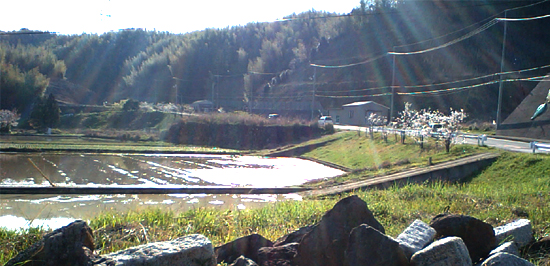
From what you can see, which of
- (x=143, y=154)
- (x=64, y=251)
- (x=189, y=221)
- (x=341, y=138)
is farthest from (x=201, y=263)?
(x=341, y=138)

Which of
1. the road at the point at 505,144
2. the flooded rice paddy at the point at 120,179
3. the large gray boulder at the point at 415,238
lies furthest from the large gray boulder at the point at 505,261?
the road at the point at 505,144

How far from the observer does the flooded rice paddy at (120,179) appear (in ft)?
36.4

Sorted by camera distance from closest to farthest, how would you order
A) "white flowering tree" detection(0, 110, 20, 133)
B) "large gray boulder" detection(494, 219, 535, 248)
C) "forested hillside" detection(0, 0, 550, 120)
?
"large gray boulder" detection(494, 219, 535, 248), "white flowering tree" detection(0, 110, 20, 133), "forested hillside" detection(0, 0, 550, 120)

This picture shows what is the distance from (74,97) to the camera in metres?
91.4

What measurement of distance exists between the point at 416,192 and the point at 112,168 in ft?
63.7

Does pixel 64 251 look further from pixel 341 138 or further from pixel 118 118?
pixel 118 118

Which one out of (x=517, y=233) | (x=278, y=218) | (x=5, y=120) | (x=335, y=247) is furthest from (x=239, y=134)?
Result: (x=335, y=247)

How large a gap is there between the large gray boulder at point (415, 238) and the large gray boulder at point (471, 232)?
417mm

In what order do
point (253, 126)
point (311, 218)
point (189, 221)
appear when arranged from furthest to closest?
point (253, 126) < point (311, 218) < point (189, 221)

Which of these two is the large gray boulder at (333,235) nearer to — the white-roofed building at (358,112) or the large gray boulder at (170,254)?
the large gray boulder at (170,254)

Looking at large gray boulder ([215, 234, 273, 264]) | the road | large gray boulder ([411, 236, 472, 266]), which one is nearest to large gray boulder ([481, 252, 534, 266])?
large gray boulder ([411, 236, 472, 266])

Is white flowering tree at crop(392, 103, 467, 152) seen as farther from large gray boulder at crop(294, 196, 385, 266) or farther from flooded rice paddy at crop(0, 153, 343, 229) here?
large gray boulder at crop(294, 196, 385, 266)

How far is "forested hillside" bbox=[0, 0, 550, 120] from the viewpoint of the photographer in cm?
6178

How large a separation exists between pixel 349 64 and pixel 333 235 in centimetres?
8175
